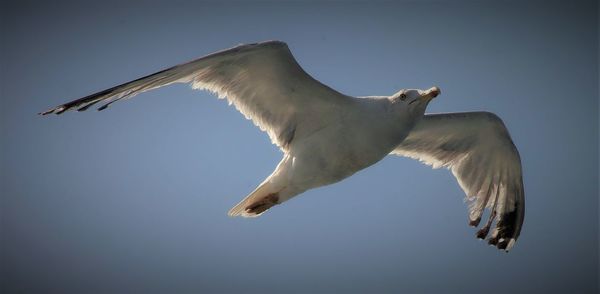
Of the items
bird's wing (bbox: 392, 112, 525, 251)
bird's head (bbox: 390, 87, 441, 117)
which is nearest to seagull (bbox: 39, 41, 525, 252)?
bird's head (bbox: 390, 87, 441, 117)

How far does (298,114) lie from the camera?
20.3 feet

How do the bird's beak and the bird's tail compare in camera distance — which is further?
the bird's tail

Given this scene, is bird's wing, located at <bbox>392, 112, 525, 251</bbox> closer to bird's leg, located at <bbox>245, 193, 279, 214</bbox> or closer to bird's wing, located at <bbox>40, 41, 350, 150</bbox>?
bird's wing, located at <bbox>40, 41, 350, 150</bbox>

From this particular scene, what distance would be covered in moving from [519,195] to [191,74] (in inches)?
163

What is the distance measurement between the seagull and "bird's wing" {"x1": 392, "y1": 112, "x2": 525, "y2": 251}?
0.19 m

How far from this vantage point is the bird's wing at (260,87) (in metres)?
5.34

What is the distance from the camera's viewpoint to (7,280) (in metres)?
40.6

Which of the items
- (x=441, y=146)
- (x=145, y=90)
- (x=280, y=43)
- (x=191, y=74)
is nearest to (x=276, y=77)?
(x=280, y=43)

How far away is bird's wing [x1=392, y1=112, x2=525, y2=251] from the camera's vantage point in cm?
707

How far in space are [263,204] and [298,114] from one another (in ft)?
3.25

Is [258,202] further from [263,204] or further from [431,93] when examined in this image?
[431,93]

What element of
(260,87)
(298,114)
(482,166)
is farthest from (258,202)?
(482,166)

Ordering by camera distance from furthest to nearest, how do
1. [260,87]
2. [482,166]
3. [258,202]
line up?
1. [482,166]
2. [258,202]
3. [260,87]

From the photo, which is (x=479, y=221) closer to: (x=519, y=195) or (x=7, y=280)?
(x=519, y=195)
